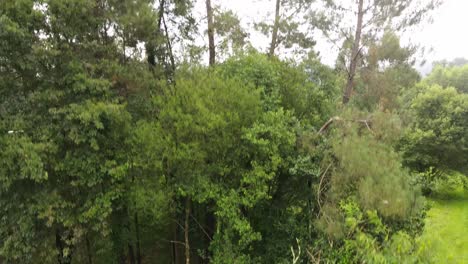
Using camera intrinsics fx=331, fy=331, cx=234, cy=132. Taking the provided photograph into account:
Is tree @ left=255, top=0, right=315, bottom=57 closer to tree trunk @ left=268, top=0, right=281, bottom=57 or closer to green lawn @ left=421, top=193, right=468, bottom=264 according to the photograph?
tree trunk @ left=268, top=0, right=281, bottom=57

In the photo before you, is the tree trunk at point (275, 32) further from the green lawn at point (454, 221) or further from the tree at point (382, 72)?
the green lawn at point (454, 221)

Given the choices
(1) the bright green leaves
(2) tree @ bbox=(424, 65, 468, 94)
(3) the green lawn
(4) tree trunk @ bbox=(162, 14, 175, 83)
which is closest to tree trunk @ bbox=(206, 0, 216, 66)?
(4) tree trunk @ bbox=(162, 14, 175, 83)

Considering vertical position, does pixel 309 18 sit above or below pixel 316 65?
above

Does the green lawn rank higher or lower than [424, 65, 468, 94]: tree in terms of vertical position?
lower

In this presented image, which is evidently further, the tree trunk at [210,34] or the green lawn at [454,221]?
the green lawn at [454,221]

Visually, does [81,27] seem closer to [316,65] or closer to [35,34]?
[35,34]

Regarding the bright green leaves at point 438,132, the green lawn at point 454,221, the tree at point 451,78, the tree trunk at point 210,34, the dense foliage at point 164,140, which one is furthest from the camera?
the tree at point 451,78

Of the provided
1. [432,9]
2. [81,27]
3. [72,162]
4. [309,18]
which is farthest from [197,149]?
[432,9]

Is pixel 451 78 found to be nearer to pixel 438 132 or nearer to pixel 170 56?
pixel 438 132

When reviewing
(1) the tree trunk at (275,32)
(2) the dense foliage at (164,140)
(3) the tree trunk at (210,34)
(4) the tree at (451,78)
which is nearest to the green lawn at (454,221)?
(2) the dense foliage at (164,140)

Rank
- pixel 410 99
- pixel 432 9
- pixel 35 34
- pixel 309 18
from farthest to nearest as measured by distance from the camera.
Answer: pixel 410 99 < pixel 309 18 < pixel 432 9 < pixel 35 34

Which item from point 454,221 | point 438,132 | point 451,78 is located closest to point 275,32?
point 438,132

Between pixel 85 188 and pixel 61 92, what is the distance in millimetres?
2710

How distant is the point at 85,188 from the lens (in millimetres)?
9039
